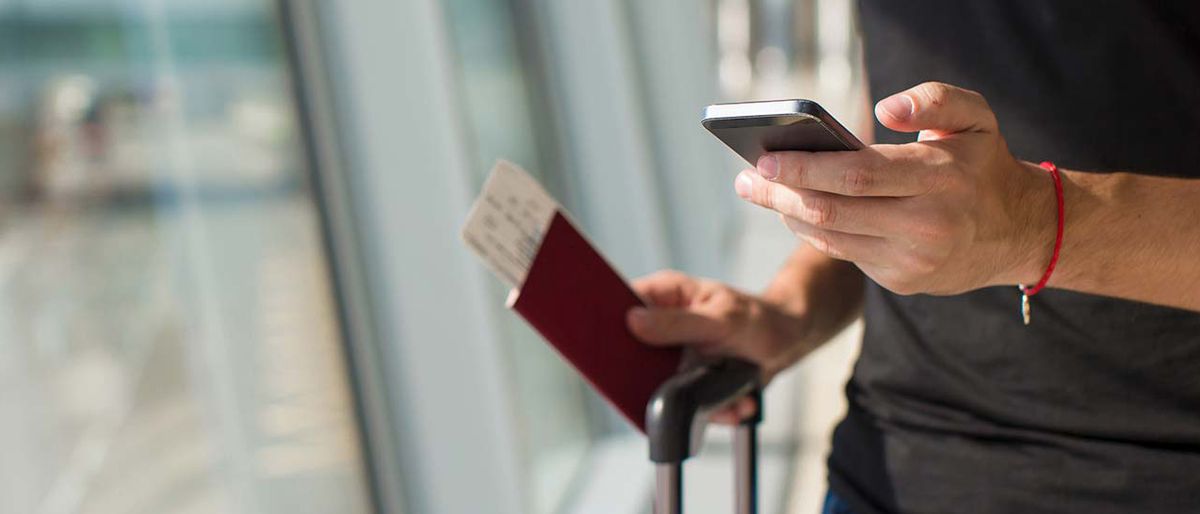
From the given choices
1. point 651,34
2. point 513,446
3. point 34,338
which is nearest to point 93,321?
point 34,338

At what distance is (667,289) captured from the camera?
1.30m

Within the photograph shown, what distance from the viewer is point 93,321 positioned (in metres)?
1.25

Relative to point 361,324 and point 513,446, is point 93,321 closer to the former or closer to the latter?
point 361,324

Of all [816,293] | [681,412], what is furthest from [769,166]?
[816,293]

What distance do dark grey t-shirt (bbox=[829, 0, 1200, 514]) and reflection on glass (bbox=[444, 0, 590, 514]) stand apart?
4.39 feet

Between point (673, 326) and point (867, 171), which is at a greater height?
point (867, 171)

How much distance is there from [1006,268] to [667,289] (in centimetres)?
54

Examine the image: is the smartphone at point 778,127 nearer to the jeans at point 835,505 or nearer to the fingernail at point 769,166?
the fingernail at point 769,166

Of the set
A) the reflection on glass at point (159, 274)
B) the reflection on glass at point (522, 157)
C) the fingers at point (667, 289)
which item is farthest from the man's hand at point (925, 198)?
the reflection on glass at point (522, 157)

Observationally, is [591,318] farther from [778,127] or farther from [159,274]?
[159,274]

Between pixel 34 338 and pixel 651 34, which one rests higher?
pixel 651 34

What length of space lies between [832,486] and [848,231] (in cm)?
63

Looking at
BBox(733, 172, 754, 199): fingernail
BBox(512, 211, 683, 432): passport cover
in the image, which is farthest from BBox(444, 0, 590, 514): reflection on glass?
BBox(733, 172, 754, 199): fingernail

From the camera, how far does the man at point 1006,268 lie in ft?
2.43
